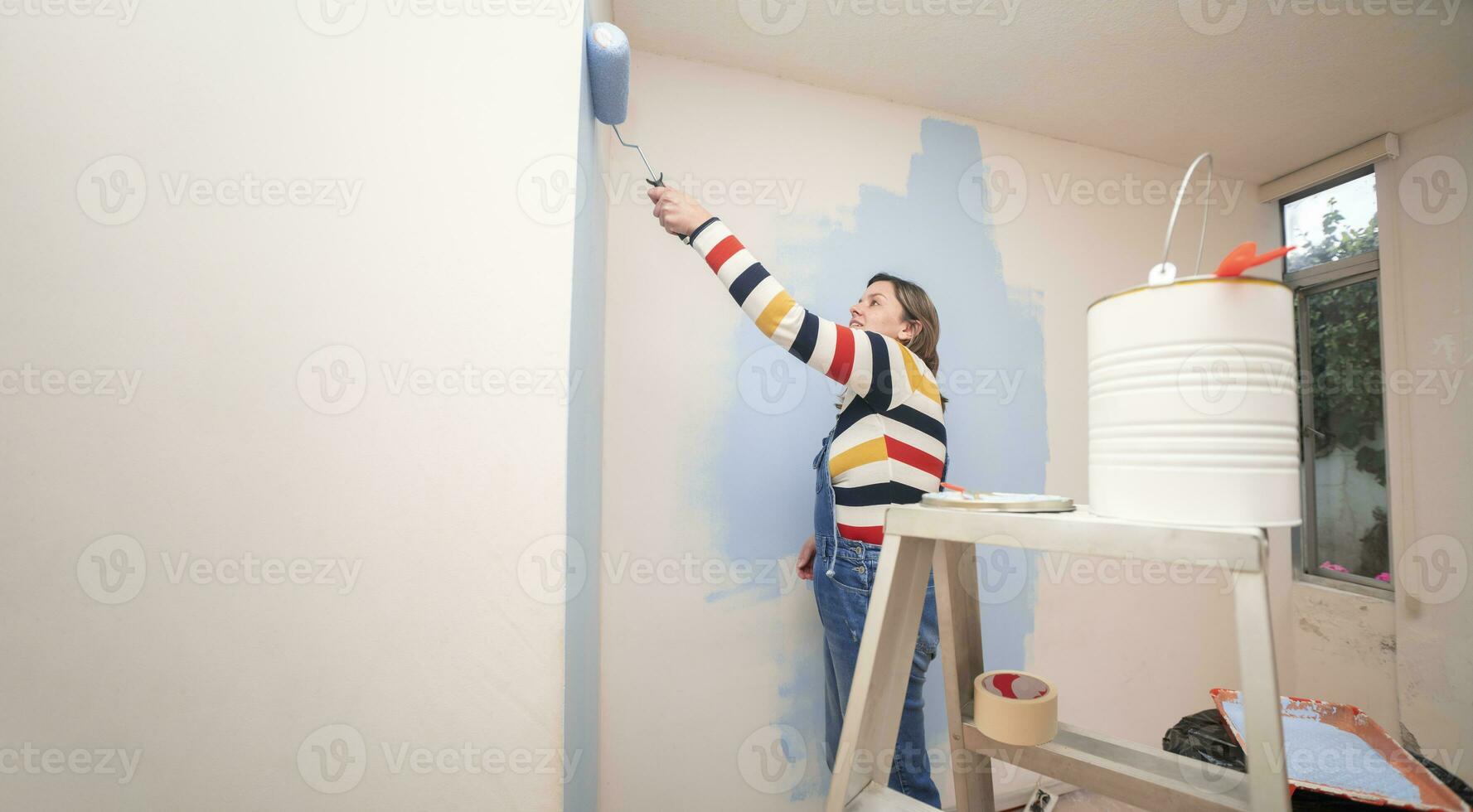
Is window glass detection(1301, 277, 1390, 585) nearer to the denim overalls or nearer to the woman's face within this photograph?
the woman's face

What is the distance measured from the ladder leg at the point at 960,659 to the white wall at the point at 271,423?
57 centimetres

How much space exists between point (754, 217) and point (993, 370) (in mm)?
923

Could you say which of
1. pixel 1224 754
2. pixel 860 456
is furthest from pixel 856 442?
pixel 1224 754

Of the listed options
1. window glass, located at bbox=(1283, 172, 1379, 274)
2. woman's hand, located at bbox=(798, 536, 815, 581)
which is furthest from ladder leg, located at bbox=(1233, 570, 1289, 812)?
window glass, located at bbox=(1283, 172, 1379, 274)

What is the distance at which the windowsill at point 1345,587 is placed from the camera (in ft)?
6.66

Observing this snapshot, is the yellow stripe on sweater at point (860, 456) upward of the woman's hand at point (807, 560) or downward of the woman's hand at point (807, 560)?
upward

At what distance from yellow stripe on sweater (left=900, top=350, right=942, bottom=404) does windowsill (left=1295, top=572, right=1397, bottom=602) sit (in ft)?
6.83

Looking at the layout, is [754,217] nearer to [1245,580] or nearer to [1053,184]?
[1053,184]

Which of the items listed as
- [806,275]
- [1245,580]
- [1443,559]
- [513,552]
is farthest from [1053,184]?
[513,552]

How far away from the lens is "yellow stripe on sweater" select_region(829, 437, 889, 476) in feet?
3.58

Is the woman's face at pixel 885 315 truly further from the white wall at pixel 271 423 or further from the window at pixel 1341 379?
the window at pixel 1341 379

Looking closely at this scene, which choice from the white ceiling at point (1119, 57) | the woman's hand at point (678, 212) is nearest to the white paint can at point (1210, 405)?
the woman's hand at point (678, 212)

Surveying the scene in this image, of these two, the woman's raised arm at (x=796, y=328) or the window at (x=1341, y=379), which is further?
the window at (x=1341, y=379)

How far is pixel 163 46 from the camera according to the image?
3.00ft
